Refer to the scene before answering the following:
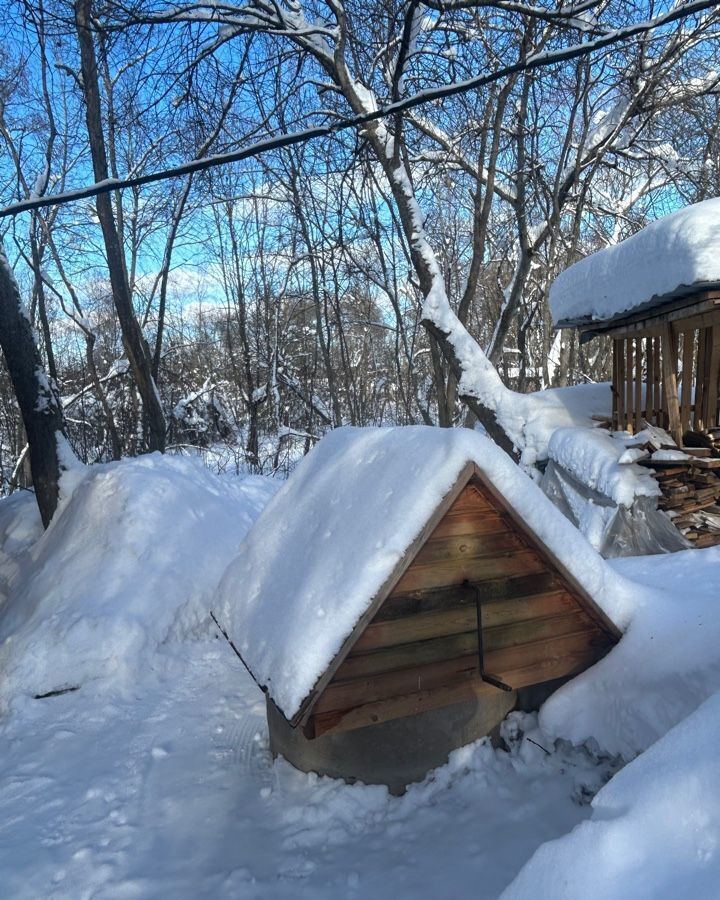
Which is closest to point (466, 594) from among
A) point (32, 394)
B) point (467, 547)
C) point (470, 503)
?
point (467, 547)

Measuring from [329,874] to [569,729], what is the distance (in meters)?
1.26

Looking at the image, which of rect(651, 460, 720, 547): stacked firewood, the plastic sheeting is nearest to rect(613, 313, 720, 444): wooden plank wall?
rect(651, 460, 720, 547): stacked firewood

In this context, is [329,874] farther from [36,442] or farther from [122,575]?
[36,442]

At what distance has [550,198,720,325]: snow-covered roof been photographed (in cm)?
517

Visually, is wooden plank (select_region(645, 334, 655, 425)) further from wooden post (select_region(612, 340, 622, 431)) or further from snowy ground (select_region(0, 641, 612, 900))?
snowy ground (select_region(0, 641, 612, 900))

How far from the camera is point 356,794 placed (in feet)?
9.72

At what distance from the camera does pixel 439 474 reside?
2.59 meters

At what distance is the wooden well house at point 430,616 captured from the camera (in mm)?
2543

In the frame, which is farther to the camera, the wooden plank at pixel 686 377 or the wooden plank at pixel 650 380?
the wooden plank at pixel 650 380

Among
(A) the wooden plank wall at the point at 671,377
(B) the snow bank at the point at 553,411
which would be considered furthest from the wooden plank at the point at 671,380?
(B) the snow bank at the point at 553,411

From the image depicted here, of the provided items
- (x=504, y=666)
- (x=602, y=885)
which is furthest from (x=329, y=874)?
(x=602, y=885)

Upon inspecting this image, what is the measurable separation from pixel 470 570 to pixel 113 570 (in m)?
4.35

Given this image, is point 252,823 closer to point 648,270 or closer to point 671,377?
point 648,270

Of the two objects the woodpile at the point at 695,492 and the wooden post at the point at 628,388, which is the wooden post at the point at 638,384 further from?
the woodpile at the point at 695,492
